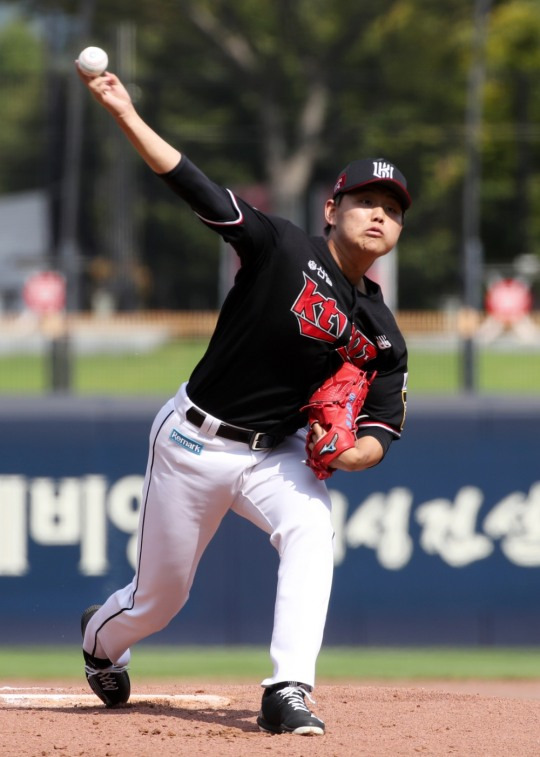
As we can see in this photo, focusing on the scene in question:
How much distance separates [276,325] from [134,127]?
71cm

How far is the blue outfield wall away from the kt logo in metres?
2.66

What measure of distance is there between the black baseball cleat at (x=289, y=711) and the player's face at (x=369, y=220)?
1321mm

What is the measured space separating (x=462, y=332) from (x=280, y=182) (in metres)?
11.0

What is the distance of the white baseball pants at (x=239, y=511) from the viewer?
3.93m

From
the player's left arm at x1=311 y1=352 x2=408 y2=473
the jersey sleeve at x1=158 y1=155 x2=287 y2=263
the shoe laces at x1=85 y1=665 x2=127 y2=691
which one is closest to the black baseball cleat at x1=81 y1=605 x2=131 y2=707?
the shoe laces at x1=85 y1=665 x2=127 y2=691

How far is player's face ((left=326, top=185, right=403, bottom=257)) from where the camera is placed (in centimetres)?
396

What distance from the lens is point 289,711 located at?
3.85 metres

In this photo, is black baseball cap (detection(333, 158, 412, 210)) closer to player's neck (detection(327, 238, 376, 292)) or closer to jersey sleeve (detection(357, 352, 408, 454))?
player's neck (detection(327, 238, 376, 292))

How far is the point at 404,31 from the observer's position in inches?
1144

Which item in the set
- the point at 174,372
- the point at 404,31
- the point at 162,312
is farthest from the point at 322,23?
the point at 174,372

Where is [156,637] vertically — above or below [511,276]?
below

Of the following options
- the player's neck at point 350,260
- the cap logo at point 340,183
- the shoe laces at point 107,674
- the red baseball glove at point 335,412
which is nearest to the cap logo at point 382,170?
the cap logo at point 340,183

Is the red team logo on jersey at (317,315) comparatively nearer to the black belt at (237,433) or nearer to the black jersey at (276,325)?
the black jersey at (276,325)

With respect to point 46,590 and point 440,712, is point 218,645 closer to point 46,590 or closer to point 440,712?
point 46,590
